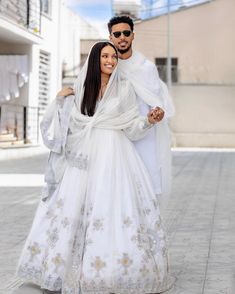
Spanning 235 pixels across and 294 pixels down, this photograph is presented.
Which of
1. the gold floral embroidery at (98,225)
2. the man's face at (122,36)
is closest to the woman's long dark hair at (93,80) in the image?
the man's face at (122,36)

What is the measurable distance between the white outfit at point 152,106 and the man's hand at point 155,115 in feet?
0.66

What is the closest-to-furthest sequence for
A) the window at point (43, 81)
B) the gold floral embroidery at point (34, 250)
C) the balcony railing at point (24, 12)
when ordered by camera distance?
the gold floral embroidery at point (34, 250) < the balcony railing at point (24, 12) < the window at point (43, 81)

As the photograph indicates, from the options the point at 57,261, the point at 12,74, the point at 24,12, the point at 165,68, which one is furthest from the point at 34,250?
the point at 165,68

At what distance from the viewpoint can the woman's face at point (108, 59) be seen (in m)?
4.11

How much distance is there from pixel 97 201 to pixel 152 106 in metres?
0.73

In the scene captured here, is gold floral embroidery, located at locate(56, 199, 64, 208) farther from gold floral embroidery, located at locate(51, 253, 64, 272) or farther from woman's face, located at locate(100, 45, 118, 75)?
woman's face, located at locate(100, 45, 118, 75)

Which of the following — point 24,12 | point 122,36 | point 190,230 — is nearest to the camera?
point 122,36

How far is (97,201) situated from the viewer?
13.2 feet

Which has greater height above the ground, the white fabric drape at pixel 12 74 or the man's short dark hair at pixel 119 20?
the white fabric drape at pixel 12 74

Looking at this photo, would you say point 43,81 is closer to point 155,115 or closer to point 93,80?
point 93,80

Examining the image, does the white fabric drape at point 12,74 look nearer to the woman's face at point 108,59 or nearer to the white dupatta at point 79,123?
the white dupatta at point 79,123

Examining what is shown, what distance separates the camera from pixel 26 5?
19.5 m

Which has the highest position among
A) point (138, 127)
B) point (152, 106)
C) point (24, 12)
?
point (24, 12)

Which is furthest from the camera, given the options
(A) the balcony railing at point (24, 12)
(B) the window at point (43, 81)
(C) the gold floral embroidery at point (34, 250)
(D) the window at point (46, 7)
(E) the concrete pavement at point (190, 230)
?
(D) the window at point (46, 7)
